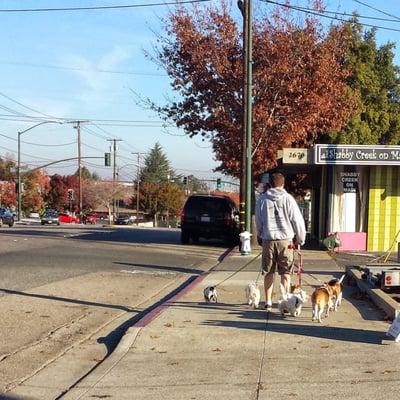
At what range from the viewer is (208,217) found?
2188 centimetres

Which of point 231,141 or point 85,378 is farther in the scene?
point 231,141

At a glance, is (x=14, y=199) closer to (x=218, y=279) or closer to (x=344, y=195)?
(x=344, y=195)

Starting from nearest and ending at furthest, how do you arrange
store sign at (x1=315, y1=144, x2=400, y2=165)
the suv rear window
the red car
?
1. store sign at (x1=315, y1=144, x2=400, y2=165)
2. the suv rear window
3. the red car

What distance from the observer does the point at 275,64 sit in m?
21.6

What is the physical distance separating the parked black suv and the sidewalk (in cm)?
1279

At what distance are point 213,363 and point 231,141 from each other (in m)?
17.1

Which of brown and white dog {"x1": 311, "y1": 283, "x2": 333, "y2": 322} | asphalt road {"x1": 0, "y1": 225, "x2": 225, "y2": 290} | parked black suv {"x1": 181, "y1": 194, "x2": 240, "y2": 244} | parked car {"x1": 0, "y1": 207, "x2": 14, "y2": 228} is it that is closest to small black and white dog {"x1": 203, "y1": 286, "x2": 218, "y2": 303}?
brown and white dog {"x1": 311, "y1": 283, "x2": 333, "y2": 322}

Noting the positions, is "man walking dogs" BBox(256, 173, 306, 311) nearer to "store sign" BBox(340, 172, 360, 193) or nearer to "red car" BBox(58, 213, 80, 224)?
"store sign" BBox(340, 172, 360, 193)

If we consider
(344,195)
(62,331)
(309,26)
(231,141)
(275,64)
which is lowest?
(62,331)

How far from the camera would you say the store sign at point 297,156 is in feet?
61.8

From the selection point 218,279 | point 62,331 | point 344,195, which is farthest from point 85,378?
point 344,195

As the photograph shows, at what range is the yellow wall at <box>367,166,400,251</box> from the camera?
63.2 feet

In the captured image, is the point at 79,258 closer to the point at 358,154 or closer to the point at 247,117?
the point at 247,117

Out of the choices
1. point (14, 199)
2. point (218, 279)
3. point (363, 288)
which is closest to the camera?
point (363, 288)
